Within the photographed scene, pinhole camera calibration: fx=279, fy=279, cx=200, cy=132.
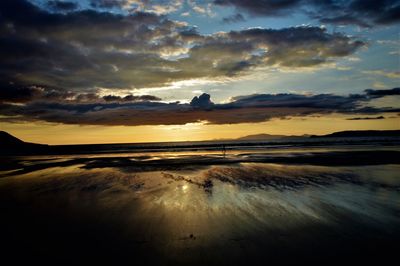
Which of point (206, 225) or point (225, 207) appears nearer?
point (206, 225)

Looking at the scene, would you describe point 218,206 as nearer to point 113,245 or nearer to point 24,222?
point 113,245

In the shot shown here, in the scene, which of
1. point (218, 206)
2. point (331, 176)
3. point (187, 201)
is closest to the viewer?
point (218, 206)

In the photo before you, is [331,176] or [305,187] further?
[331,176]

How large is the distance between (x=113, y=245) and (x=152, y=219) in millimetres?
2741

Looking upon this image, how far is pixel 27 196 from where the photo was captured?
53.5 feet

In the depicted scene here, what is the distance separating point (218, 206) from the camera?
12594mm

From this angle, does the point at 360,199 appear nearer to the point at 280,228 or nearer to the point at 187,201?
the point at 280,228

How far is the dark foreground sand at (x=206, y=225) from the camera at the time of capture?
7.13m

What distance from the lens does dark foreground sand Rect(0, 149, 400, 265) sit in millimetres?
7129

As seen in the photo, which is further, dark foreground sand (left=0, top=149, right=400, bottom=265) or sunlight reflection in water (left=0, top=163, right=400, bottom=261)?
sunlight reflection in water (left=0, top=163, right=400, bottom=261)

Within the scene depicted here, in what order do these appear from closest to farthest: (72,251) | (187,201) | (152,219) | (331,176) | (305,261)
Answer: (305,261)
(72,251)
(152,219)
(187,201)
(331,176)

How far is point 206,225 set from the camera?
9797 millimetres

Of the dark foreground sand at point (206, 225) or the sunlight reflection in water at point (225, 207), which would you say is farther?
the sunlight reflection in water at point (225, 207)

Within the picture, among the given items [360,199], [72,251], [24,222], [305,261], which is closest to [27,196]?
[24,222]
